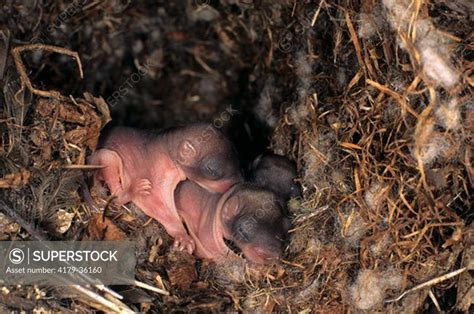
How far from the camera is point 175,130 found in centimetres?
368

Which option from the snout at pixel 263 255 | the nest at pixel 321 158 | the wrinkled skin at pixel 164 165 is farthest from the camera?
the wrinkled skin at pixel 164 165

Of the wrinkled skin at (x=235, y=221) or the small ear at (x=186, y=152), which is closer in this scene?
the wrinkled skin at (x=235, y=221)

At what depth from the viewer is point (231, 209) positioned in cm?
354

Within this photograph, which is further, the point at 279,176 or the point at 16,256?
the point at 279,176

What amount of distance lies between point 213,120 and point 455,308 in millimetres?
Answer: 1926

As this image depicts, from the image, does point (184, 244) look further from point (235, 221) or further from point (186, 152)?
point (186, 152)

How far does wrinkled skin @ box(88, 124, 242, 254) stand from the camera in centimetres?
356

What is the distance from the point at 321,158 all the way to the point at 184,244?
2.76ft

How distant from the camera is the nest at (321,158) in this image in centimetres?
276

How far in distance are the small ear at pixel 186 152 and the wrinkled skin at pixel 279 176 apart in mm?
368
